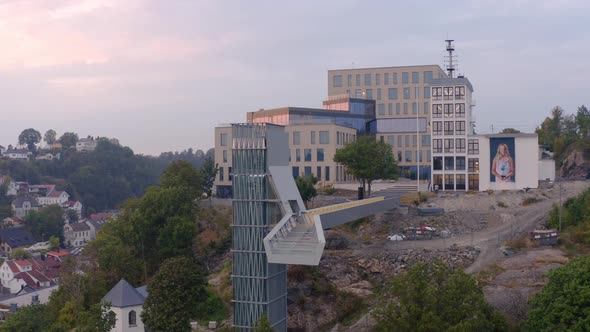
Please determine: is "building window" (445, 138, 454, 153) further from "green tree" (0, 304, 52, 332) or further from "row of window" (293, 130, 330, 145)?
"green tree" (0, 304, 52, 332)

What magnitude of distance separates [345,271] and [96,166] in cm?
10203

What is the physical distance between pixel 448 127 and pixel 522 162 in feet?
22.5

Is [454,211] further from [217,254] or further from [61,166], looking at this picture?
[61,166]

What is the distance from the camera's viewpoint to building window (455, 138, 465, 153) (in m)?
49.0

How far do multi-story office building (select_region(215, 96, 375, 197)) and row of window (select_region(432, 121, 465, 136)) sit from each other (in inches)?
345

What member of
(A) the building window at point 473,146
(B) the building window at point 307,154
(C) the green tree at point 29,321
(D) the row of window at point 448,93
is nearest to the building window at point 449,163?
(A) the building window at point 473,146

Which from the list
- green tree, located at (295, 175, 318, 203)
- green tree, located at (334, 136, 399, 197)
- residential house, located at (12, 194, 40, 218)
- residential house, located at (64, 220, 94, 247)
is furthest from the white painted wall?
residential house, located at (12, 194, 40, 218)

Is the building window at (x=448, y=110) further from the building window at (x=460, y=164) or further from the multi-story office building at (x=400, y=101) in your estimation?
the multi-story office building at (x=400, y=101)

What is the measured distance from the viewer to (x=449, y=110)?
162 ft

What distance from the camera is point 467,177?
48.5 m

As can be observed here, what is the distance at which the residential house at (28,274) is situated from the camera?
63.8 meters

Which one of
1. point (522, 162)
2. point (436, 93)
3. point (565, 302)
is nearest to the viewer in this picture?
point (565, 302)

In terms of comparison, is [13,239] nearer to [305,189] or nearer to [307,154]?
[307,154]

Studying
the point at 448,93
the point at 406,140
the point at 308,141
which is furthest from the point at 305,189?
the point at 406,140
